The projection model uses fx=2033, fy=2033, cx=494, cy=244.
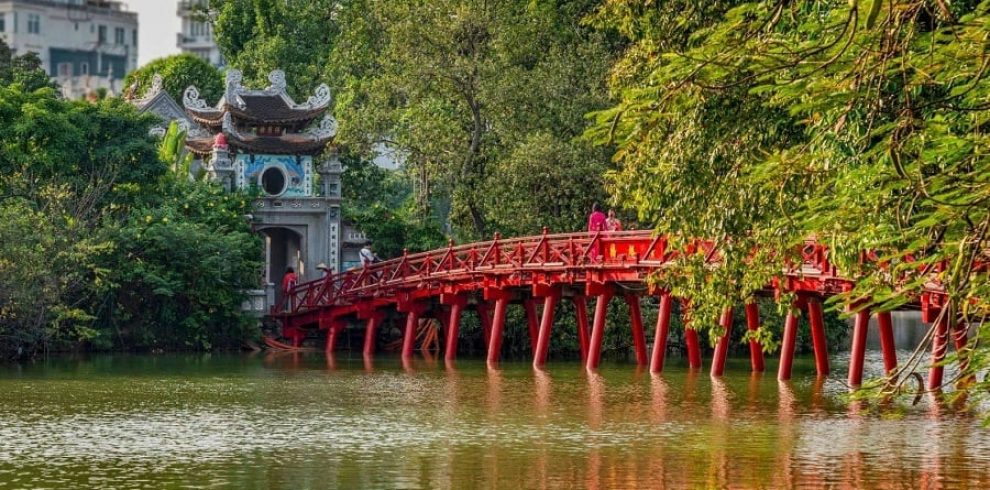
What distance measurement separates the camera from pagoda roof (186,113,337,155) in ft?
177

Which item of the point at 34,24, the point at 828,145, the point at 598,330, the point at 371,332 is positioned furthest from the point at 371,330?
the point at 34,24

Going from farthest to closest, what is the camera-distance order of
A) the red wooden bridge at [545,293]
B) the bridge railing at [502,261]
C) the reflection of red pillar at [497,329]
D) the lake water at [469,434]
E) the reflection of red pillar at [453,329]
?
the reflection of red pillar at [453,329] → the reflection of red pillar at [497,329] → the bridge railing at [502,261] → the red wooden bridge at [545,293] → the lake water at [469,434]

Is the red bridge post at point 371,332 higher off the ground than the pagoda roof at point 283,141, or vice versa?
the pagoda roof at point 283,141

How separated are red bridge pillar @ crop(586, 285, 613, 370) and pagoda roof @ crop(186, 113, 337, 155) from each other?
14703 millimetres

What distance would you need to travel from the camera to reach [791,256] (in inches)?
864

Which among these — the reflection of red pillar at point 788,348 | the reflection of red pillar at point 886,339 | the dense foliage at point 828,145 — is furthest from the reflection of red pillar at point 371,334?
the dense foliage at point 828,145

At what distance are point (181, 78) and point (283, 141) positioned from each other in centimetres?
2716

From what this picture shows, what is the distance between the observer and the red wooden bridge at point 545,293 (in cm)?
3378

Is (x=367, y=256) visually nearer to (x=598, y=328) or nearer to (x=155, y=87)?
(x=598, y=328)

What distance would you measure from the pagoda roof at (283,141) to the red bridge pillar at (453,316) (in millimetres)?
8724

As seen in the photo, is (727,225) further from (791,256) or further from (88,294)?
(88,294)

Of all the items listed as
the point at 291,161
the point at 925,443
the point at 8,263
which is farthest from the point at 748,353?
the point at 925,443

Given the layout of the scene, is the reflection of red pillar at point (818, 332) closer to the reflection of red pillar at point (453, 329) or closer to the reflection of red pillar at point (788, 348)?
the reflection of red pillar at point (788, 348)

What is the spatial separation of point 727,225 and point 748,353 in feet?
90.6
